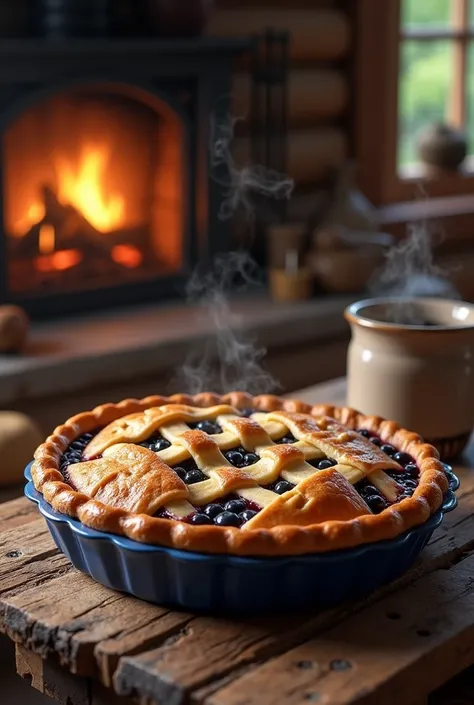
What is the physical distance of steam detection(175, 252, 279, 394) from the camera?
119 inches

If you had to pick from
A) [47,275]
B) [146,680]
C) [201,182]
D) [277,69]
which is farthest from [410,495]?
[277,69]

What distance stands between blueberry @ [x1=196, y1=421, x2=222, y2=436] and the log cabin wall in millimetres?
2559

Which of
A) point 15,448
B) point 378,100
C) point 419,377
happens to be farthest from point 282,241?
point 419,377

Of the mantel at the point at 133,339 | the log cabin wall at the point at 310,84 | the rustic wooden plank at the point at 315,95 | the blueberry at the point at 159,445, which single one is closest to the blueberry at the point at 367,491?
the blueberry at the point at 159,445

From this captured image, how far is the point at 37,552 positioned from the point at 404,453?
16.3 inches

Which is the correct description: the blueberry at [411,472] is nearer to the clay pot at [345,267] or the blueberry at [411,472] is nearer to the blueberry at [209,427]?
the blueberry at [209,427]

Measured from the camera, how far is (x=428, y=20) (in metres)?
4.44

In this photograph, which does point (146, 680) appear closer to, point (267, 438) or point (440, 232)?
point (267, 438)

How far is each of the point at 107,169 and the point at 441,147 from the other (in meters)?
1.73

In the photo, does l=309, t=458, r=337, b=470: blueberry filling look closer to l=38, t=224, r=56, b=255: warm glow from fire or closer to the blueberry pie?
the blueberry pie

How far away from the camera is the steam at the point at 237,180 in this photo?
11.4 feet

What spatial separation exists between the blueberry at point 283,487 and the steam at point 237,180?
2.35m

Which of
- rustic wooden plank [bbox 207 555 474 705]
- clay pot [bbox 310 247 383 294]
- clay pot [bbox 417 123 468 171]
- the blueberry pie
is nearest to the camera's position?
rustic wooden plank [bbox 207 555 474 705]

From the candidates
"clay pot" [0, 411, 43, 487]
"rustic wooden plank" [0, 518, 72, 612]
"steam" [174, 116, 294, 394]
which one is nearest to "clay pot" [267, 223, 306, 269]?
"steam" [174, 116, 294, 394]
